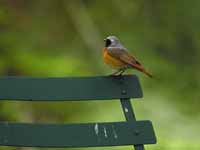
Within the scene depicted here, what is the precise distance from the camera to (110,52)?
4887 mm

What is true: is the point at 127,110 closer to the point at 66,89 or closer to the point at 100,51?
the point at 66,89

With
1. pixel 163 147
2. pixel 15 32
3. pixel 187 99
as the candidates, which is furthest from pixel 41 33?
pixel 163 147

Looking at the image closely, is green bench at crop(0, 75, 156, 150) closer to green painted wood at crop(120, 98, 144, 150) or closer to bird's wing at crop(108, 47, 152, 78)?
green painted wood at crop(120, 98, 144, 150)

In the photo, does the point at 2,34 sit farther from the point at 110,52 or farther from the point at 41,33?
the point at 110,52

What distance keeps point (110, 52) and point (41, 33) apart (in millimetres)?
3327

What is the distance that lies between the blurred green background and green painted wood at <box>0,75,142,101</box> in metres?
2.02

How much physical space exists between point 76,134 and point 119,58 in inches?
26.5

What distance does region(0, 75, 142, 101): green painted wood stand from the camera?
14.4 feet

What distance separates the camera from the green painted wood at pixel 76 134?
4.33 meters

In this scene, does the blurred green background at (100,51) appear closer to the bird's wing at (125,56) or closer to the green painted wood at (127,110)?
the bird's wing at (125,56)

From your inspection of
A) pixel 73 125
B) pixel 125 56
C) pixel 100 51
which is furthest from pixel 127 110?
pixel 100 51

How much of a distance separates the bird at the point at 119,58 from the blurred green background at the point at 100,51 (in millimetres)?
1581

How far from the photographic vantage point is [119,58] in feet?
15.9

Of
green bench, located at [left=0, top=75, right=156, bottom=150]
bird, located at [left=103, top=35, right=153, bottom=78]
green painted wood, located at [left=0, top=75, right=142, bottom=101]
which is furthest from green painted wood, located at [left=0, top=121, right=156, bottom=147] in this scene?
bird, located at [left=103, top=35, right=153, bottom=78]
